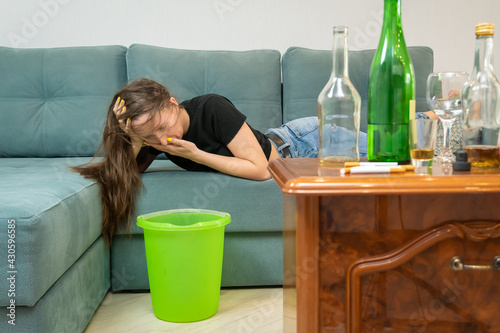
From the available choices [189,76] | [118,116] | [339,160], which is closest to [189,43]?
[189,76]

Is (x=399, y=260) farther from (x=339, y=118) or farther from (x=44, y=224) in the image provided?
(x=44, y=224)

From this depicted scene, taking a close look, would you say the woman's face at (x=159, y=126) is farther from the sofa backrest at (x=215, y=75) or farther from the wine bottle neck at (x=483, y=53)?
the wine bottle neck at (x=483, y=53)

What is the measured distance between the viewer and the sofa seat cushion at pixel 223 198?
5.48ft

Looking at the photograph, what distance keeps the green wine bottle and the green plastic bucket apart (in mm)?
664

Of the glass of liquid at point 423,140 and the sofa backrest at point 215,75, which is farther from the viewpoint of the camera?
the sofa backrest at point 215,75

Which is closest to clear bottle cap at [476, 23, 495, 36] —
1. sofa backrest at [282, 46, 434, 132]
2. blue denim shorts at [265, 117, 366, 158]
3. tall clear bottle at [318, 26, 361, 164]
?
tall clear bottle at [318, 26, 361, 164]

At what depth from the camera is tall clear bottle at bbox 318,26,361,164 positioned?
0.87m

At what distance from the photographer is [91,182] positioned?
1540mm

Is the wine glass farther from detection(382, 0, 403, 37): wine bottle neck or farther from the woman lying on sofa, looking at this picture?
the woman lying on sofa

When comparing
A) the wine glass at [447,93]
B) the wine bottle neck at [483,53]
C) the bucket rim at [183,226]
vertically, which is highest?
the wine bottle neck at [483,53]

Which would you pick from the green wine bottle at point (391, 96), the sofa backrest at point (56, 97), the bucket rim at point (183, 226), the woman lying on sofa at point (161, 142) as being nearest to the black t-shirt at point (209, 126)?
the woman lying on sofa at point (161, 142)

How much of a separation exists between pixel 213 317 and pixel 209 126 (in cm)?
63

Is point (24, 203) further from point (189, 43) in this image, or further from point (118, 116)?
point (189, 43)

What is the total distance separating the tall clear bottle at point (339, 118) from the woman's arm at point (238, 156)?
2.65ft
